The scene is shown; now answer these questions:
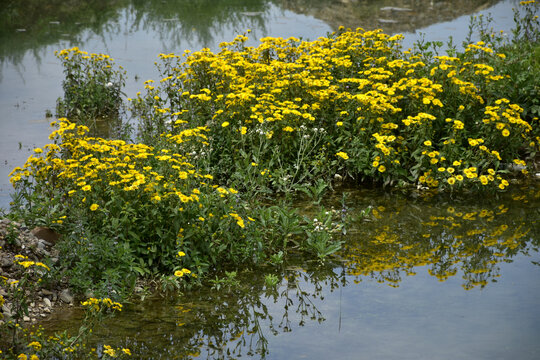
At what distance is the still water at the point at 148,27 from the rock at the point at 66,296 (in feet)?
13.4

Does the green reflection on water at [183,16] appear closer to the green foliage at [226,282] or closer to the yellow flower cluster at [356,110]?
the yellow flower cluster at [356,110]

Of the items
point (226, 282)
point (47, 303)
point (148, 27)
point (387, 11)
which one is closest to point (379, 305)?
point (226, 282)

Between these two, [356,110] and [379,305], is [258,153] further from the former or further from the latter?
[379,305]

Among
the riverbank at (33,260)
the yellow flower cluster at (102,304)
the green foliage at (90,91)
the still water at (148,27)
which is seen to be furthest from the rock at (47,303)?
the green foliage at (90,91)

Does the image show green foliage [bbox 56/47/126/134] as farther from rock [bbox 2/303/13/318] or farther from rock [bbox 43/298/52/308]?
rock [bbox 2/303/13/318]

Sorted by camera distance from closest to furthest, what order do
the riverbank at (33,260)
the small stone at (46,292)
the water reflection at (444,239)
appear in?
the riverbank at (33,260) < the small stone at (46,292) < the water reflection at (444,239)

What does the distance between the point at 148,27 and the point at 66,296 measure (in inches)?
387

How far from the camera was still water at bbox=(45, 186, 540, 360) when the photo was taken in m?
4.49

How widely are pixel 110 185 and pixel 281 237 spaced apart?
5.21 ft

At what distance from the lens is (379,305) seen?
5.08m

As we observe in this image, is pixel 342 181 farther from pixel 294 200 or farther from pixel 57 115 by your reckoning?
pixel 57 115

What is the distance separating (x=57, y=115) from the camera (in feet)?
30.9

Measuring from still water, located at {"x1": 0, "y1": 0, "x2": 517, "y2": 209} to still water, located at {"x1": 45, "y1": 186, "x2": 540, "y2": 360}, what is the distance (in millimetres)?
4680

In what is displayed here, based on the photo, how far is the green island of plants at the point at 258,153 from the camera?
537cm
